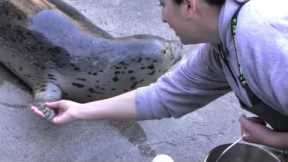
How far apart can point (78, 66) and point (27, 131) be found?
1.26 feet

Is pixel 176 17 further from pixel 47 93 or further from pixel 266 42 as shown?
pixel 47 93

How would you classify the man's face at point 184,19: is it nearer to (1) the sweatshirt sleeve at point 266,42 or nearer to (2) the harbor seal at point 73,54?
(1) the sweatshirt sleeve at point 266,42

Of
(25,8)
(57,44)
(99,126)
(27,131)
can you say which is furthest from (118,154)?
(25,8)

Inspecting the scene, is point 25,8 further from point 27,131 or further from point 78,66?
point 27,131

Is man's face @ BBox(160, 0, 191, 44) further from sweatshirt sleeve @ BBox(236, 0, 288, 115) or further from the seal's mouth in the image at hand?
the seal's mouth

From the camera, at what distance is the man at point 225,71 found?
58.0 inches

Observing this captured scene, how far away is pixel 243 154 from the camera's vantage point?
2139 millimetres

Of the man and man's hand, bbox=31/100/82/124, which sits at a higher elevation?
the man

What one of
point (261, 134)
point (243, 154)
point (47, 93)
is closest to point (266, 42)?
point (261, 134)

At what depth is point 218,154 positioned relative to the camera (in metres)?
2.08

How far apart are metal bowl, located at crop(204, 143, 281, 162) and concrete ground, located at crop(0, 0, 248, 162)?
0.46 metres

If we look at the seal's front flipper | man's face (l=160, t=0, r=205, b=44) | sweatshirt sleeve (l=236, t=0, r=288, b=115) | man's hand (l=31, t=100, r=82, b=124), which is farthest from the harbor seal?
sweatshirt sleeve (l=236, t=0, r=288, b=115)

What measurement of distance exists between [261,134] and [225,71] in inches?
9.0

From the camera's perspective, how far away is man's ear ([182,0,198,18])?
1.52 metres
